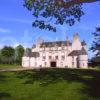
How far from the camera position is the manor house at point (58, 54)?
412 ft

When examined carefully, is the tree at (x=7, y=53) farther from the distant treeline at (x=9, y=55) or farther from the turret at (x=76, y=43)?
the turret at (x=76, y=43)

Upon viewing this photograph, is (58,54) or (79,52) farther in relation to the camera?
(58,54)

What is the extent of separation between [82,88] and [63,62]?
342ft

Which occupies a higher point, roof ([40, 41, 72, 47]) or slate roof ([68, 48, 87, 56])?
roof ([40, 41, 72, 47])

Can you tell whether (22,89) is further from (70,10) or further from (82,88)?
(70,10)

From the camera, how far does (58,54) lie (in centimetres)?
13400

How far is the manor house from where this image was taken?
12556cm

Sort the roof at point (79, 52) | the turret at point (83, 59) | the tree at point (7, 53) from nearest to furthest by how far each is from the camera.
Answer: the turret at point (83, 59), the roof at point (79, 52), the tree at point (7, 53)

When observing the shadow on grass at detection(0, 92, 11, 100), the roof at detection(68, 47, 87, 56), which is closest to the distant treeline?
the roof at detection(68, 47, 87, 56)

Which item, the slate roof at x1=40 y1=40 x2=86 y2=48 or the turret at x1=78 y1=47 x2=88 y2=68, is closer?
the turret at x1=78 y1=47 x2=88 y2=68

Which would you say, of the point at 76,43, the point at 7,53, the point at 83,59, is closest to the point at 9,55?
the point at 7,53

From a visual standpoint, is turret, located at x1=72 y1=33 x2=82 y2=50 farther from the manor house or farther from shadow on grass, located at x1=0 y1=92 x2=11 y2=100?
shadow on grass, located at x1=0 y1=92 x2=11 y2=100

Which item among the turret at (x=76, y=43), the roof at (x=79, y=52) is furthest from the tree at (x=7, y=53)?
the roof at (x=79, y=52)

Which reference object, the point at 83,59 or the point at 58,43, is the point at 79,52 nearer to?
the point at 83,59
